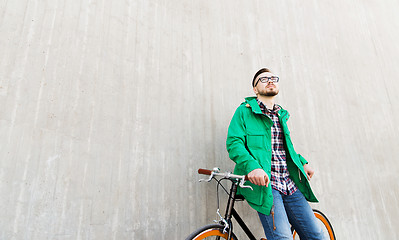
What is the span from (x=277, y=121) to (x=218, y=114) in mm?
616

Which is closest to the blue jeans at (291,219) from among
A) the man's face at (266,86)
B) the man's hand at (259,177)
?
the man's hand at (259,177)

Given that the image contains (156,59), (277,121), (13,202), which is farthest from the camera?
(156,59)

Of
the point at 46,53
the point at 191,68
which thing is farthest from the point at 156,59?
the point at 46,53

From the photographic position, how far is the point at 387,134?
3381 mm

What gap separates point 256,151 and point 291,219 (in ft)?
1.72

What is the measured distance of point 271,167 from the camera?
1685mm

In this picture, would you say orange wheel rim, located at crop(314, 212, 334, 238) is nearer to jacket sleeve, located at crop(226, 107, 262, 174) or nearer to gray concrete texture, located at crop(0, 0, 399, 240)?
gray concrete texture, located at crop(0, 0, 399, 240)

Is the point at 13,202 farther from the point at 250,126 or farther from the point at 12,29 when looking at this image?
the point at 250,126

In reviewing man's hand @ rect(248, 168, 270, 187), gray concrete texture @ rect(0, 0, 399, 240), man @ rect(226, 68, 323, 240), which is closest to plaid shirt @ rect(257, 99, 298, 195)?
man @ rect(226, 68, 323, 240)

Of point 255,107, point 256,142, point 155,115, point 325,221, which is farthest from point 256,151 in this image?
point 325,221

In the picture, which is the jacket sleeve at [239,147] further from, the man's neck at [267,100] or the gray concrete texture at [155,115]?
the gray concrete texture at [155,115]

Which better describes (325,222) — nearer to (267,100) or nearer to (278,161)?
(278,161)

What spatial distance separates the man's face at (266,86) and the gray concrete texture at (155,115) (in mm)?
531

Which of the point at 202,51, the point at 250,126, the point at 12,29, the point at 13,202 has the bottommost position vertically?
the point at 13,202
